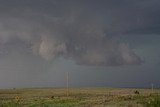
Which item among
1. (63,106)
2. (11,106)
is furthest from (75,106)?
(11,106)

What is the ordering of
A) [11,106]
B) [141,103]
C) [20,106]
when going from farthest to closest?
[20,106] → [11,106] → [141,103]

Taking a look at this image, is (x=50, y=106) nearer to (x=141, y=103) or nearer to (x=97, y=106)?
(x=97, y=106)

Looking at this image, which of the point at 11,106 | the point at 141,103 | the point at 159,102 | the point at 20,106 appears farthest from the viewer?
the point at 20,106

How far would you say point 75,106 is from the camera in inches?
1708

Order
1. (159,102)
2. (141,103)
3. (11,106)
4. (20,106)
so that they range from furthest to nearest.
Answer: (20,106) → (11,106) → (141,103) → (159,102)

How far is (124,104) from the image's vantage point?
41.6m

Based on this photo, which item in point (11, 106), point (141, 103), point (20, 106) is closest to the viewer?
point (141, 103)

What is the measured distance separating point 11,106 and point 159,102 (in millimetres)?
17802

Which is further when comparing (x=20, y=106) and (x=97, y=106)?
(x=20, y=106)

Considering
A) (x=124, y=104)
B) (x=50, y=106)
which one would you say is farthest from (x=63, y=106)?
(x=124, y=104)

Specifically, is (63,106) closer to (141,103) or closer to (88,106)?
(88,106)

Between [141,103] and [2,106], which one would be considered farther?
[2,106]

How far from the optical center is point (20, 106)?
4716 cm

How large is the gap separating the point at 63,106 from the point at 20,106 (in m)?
6.61
